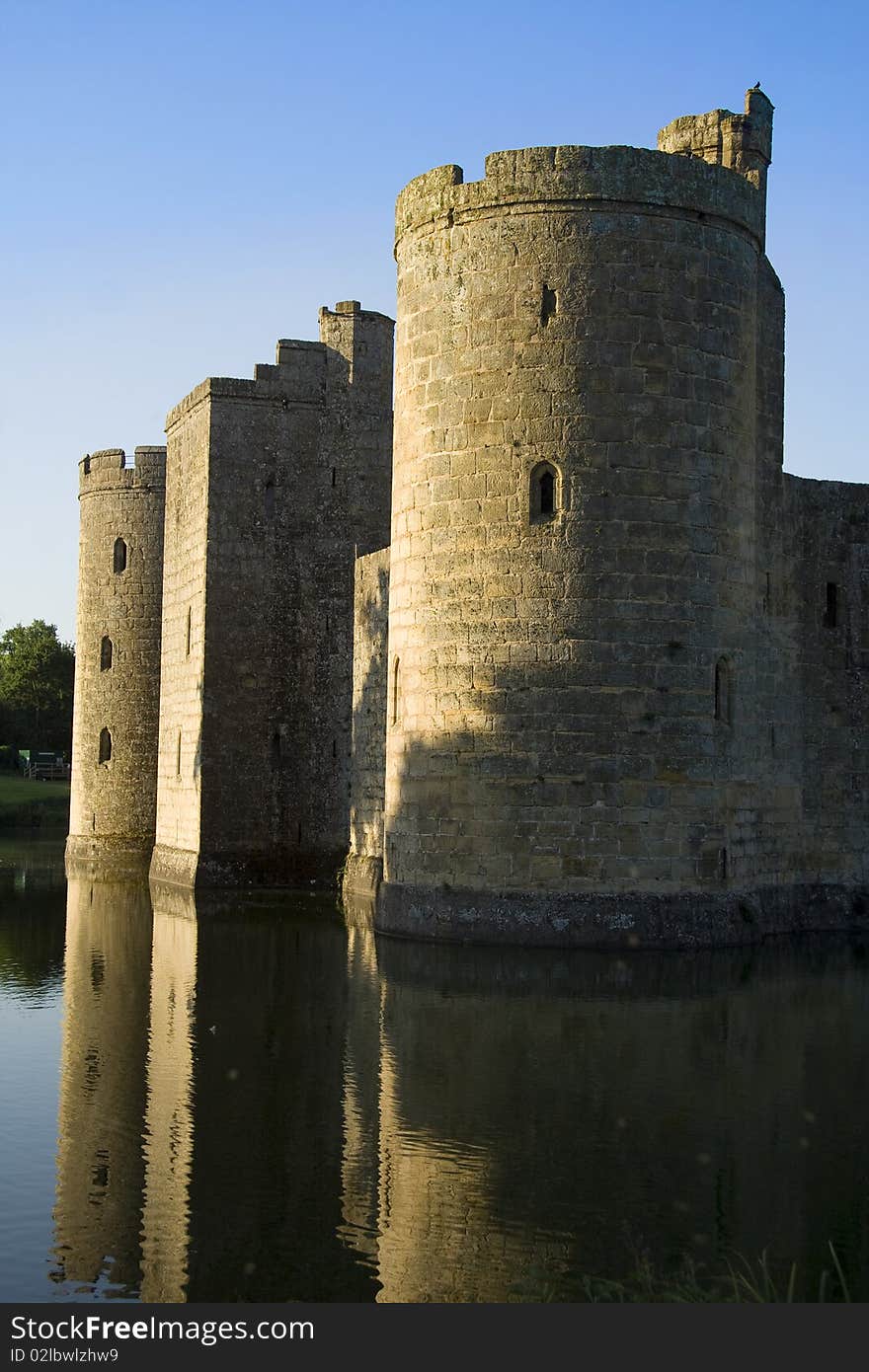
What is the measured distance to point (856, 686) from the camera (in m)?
19.6

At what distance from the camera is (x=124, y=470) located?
3156 cm

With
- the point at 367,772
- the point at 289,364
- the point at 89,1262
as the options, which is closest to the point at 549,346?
the point at 367,772

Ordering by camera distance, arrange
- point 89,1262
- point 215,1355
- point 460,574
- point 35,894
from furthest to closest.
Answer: point 35,894 < point 460,574 < point 89,1262 < point 215,1355

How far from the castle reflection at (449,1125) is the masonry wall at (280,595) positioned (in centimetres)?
935

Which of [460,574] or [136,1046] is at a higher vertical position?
[460,574]

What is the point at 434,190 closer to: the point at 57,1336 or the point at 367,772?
the point at 367,772

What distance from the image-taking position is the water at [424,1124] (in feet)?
22.2

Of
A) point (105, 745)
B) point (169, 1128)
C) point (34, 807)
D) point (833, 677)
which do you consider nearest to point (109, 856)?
point (105, 745)

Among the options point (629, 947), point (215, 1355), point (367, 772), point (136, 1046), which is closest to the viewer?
point (215, 1355)

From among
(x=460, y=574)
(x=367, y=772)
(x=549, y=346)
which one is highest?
(x=549, y=346)

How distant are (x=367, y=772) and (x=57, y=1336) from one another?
16847 mm

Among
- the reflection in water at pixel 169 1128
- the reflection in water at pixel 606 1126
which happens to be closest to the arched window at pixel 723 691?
the reflection in water at pixel 606 1126

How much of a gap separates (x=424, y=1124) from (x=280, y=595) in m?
16.9

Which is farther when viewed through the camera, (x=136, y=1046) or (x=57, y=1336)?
(x=136, y=1046)
